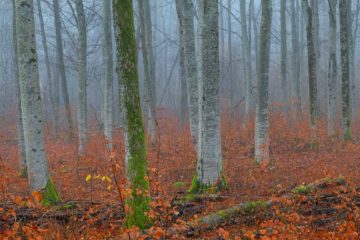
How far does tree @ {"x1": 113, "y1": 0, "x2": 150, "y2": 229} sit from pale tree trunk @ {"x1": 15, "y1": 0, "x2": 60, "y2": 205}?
2.68 metres

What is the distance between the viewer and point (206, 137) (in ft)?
24.8

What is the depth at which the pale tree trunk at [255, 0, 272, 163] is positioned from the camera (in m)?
10.6

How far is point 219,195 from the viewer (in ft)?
23.7

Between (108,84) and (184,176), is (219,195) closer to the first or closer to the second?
(184,176)

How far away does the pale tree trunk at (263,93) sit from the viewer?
416 inches

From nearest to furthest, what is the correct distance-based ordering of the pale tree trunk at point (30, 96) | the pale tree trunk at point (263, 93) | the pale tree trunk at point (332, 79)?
the pale tree trunk at point (30, 96), the pale tree trunk at point (263, 93), the pale tree trunk at point (332, 79)

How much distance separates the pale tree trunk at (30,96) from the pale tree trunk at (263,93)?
612cm

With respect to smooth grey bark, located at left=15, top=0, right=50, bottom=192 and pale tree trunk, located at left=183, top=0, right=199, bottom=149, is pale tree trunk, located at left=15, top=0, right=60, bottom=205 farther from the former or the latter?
pale tree trunk, located at left=183, top=0, right=199, bottom=149

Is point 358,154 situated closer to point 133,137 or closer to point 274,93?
point 133,137

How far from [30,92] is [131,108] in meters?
2.88

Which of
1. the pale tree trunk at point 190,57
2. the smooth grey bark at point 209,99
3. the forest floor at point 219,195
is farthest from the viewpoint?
the pale tree trunk at point 190,57

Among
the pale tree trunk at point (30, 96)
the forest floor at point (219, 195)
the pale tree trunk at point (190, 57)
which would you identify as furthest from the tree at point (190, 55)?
the pale tree trunk at point (30, 96)

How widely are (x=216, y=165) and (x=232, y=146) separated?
708cm

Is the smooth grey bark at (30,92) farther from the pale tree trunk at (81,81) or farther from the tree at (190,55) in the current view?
the pale tree trunk at (81,81)
